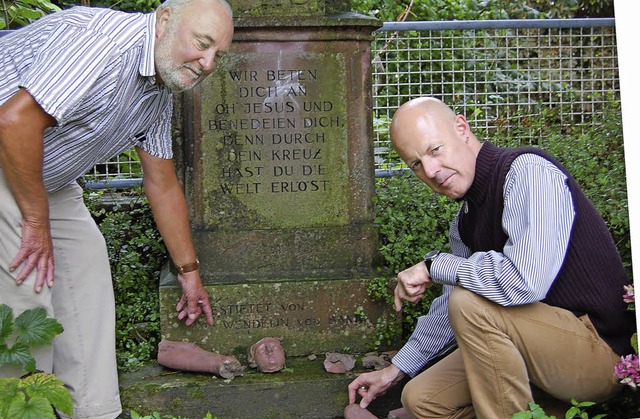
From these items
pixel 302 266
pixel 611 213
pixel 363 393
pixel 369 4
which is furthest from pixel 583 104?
pixel 363 393

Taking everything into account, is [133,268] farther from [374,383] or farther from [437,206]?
[374,383]

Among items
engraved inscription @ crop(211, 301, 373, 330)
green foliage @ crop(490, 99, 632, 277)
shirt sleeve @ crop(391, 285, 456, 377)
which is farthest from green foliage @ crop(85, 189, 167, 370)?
green foliage @ crop(490, 99, 632, 277)

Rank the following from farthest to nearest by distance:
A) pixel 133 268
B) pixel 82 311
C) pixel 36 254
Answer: pixel 133 268 < pixel 82 311 < pixel 36 254

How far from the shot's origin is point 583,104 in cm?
802

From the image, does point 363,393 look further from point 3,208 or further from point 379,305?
point 3,208

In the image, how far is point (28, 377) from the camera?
343 centimetres

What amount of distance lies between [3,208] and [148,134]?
2.49ft

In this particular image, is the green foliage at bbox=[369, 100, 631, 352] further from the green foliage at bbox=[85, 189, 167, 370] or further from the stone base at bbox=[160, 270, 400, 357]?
the green foliage at bbox=[85, 189, 167, 370]

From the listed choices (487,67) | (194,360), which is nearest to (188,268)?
(194,360)

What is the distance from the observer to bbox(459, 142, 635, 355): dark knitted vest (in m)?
3.42

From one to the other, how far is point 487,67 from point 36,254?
17.4ft

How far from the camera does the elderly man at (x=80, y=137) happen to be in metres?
3.47

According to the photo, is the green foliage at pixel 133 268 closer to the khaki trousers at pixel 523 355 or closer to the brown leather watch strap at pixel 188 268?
the brown leather watch strap at pixel 188 268

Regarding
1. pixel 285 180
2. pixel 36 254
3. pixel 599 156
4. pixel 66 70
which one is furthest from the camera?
pixel 599 156
